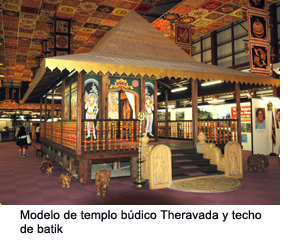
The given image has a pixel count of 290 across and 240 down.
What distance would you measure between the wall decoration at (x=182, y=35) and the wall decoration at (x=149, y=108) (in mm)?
3866

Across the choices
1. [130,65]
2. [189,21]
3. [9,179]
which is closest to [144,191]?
[130,65]

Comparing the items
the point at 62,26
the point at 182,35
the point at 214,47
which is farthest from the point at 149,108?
the point at 214,47

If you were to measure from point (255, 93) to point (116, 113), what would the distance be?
434 inches

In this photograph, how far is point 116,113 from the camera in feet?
36.2

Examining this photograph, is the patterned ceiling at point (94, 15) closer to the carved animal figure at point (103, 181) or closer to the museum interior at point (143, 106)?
the museum interior at point (143, 106)

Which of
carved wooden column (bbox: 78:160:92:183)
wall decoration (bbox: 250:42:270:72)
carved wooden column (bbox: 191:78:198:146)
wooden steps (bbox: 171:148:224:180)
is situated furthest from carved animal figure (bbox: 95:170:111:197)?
wall decoration (bbox: 250:42:270:72)

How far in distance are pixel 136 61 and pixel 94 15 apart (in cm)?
777

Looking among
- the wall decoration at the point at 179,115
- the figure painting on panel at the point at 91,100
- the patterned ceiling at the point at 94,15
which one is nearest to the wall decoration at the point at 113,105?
the figure painting on panel at the point at 91,100

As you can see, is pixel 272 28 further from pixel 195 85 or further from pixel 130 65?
pixel 130 65

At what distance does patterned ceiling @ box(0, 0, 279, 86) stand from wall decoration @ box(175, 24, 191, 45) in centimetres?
66

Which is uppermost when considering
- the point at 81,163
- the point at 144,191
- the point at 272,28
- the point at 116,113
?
the point at 272,28

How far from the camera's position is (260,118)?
39.6 ft

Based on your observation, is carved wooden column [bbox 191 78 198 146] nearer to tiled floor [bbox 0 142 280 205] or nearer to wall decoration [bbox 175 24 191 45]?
tiled floor [bbox 0 142 280 205]

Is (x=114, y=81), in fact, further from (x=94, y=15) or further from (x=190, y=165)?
(x=94, y=15)
